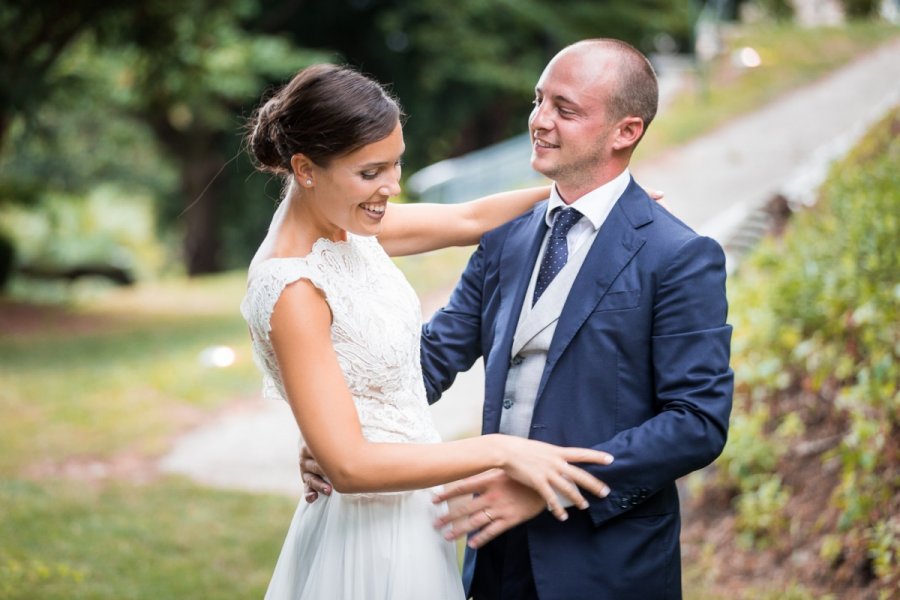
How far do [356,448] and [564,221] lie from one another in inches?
36.9

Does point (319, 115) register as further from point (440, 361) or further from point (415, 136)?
point (415, 136)

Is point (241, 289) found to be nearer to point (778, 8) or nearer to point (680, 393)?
point (778, 8)

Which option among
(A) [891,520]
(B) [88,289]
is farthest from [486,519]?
(B) [88,289]

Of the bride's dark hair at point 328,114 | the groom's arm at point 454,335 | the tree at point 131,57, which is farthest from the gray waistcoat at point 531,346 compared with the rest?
the tree at point 131,57

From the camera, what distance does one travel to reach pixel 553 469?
8.16ft

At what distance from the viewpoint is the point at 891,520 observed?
430cm

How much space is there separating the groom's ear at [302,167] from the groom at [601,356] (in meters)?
0.64

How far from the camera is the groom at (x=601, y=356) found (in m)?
2.54

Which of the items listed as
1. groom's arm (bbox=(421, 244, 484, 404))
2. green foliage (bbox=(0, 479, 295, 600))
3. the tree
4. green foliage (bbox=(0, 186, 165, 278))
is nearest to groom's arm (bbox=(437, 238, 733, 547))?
groom's arm (bbox=(421, 244, 484, 404))

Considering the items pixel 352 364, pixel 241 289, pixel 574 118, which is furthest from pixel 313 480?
pixel 241 289

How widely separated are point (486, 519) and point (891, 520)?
2524 mm

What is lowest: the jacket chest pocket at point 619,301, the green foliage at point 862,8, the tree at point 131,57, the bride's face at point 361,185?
the jacket chest pocket at point 619,301

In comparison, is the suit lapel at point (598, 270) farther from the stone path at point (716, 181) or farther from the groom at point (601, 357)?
the stone path at point (716, 181)

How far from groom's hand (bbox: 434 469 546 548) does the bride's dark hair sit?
92cm
